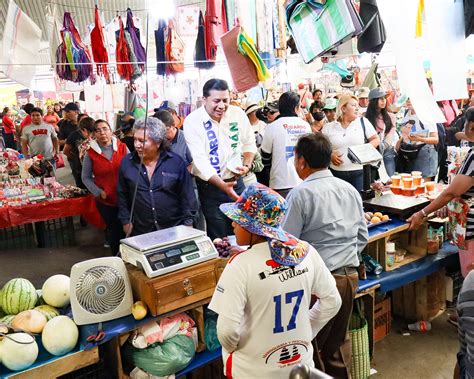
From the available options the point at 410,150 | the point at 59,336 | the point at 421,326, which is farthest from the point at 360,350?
the point at 410,150

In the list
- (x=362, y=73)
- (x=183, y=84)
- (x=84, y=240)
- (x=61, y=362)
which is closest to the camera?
(x=61, y=362)

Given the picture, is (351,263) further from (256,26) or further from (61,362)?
(256,26)

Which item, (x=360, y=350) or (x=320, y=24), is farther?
(x=360, y=350)

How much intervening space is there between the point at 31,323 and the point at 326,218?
5.17 feet

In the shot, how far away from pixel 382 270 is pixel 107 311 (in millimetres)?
2168

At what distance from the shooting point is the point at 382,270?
363 centimetres

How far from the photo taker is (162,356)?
2404 mm

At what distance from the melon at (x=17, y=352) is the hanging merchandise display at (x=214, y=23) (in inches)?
119

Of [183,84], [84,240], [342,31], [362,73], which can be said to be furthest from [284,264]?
[362,73]

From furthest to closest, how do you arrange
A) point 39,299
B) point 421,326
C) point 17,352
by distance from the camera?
point 421,326
point 39,299
point 17,352

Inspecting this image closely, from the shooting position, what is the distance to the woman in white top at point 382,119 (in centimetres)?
523

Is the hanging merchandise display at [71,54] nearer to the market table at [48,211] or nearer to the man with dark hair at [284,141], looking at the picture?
the market table at [48,211]

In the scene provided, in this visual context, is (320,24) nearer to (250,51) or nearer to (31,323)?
(250,51)

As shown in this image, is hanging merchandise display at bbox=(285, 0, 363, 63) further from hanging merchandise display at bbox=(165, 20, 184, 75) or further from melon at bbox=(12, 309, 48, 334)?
hanging merchandise display at bbox=(165, 20, 184, 75)
